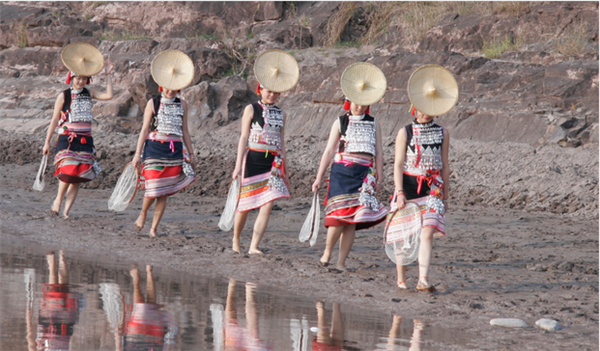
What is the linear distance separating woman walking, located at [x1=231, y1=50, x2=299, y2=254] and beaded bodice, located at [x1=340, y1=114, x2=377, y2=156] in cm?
91

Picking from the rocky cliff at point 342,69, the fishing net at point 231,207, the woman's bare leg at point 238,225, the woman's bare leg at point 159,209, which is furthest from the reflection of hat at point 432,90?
the rocky cliff at point 342,69

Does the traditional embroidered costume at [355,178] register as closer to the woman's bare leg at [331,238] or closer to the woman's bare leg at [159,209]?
the woman's bare leg at [331,238]

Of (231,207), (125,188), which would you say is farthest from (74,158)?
(231,207)

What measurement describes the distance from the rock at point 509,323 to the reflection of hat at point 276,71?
3322 millimetres

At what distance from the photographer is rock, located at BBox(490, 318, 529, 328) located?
228 inches

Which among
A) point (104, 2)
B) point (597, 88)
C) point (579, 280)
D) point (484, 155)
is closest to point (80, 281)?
point (579, 280)

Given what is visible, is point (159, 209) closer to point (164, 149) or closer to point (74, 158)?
point (164, 149)

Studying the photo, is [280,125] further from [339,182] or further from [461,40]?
[461,40]

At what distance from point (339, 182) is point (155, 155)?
8.28 ft

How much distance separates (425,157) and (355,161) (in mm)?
834

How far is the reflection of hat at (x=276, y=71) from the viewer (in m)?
7.98

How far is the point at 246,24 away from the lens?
22.7 m

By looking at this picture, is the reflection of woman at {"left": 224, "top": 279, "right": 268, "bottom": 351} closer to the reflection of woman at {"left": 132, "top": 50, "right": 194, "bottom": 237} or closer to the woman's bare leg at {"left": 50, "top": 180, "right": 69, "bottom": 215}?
the reflection of woman at {"left": 132, "top": 50, "right": 194, "bottom": 237}

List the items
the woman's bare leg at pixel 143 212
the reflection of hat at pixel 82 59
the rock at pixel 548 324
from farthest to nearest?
the reflection of hat at pixel 82 59
the woman's bare leg at pixel 143 212
the rock at pixel 548 324
